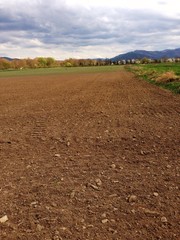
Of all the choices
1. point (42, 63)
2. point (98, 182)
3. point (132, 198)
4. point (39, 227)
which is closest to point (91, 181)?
point (98, 182)

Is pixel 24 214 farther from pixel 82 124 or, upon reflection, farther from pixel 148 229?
pixel 82 124

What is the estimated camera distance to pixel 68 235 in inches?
159

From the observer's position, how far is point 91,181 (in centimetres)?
558

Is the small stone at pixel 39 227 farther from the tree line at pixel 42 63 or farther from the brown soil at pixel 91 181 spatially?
the tree line at pixel 42 63

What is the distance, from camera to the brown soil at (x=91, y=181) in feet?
13.8

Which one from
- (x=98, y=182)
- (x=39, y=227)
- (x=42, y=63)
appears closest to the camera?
(x=39, y=227)

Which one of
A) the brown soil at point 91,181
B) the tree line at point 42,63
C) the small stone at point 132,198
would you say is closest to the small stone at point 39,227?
the brown soil at point 91,181

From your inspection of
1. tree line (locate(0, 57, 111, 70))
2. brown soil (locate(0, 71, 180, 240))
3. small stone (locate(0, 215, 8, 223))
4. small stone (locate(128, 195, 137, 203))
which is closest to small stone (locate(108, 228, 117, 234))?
brown soil (locate(0, 71, 180, 240))

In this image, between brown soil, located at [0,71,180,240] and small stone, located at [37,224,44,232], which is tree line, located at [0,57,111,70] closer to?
brown soil, located at [0,71,180,240]

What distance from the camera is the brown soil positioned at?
4.20 meters

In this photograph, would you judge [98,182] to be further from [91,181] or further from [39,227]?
[39,227]

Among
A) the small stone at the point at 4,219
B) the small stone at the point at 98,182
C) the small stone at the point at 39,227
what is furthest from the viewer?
the small stone at the point at 98,182

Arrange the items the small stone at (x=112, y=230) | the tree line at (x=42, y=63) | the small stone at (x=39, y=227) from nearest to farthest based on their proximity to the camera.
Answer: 1. the small stone at (x=112, y=230)
2. the small stone at (x=39, y=227)
3. the tree line at (x=42, y=63)

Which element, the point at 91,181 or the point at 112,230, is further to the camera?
the point at 91,181
